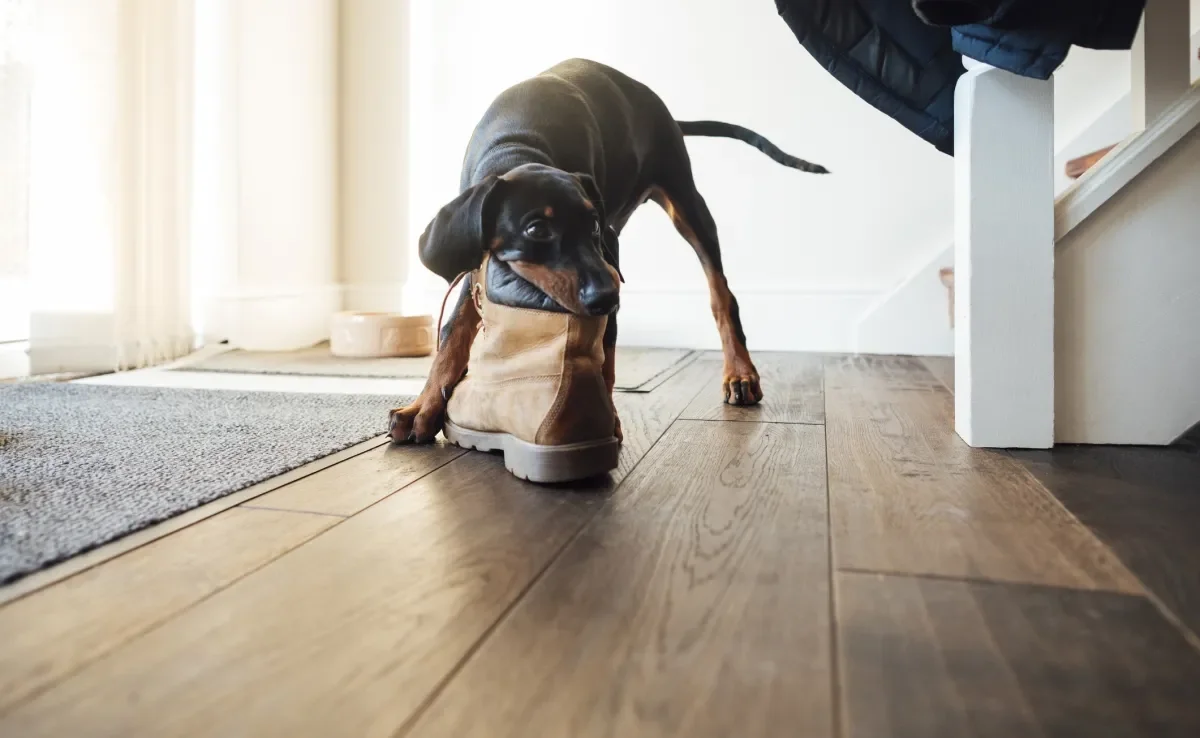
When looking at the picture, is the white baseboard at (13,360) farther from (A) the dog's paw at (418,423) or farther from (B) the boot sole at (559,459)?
(B) the boot sole at (559,459)

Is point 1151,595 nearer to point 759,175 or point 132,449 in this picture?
point 132,449

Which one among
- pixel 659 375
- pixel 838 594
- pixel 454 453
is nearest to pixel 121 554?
pixel 454 453

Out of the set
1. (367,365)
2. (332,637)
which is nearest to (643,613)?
(332,637)

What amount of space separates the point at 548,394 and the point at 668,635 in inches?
17.0

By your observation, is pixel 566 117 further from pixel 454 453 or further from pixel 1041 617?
pixel 1041 617

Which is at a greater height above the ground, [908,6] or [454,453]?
[908,6]

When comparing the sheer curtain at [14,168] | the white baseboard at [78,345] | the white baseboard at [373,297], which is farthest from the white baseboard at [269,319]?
the sheer curtain at [14,168]

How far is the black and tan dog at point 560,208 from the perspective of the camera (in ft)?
3.14

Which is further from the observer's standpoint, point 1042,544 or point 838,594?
point 1042,544

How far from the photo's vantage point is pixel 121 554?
67 cm

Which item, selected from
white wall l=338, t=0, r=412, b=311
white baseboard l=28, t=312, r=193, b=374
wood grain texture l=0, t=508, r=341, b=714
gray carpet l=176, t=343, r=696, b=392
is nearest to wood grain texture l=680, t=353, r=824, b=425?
gray carpet l=176, t=343, r=696, b=392

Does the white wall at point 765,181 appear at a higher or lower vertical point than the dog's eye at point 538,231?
→ higher

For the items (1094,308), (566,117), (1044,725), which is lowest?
(1044,725)

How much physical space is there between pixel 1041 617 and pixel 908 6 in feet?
3.06
